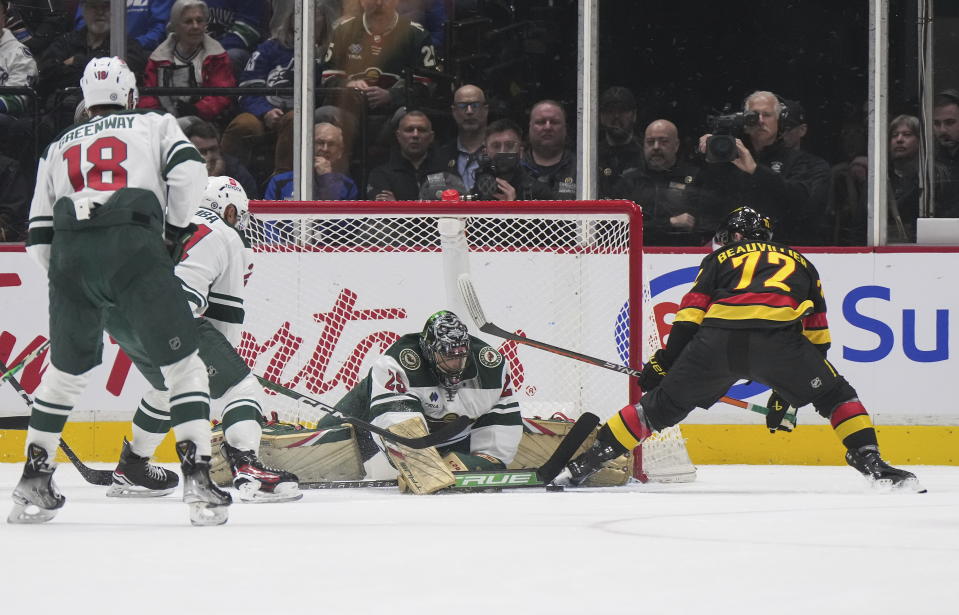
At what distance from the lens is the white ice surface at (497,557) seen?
98.6 inches

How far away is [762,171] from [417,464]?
8.24 feet

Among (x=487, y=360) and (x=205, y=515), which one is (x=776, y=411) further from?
(x=205, y=515)

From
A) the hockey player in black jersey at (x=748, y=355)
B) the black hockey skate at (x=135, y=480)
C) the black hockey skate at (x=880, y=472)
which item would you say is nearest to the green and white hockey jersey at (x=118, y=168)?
the black hockey skate at (x=135, y=480)

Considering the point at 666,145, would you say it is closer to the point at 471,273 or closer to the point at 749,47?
the point at 749,47

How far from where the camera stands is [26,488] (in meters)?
3.80

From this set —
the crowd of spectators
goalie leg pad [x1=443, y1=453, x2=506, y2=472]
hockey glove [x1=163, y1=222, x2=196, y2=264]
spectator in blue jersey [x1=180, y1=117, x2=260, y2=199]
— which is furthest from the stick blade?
hockey glove [x1=163, y1=222, x2=196, y2=264]

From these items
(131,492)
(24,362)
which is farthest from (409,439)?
(24,362)

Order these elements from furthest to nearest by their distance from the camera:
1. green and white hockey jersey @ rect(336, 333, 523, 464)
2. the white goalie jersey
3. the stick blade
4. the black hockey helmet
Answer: the stick blade → the black hockey helmet → green and white hockey jersey @ rect(336, 333, 523, 464) → the white goalie jersey

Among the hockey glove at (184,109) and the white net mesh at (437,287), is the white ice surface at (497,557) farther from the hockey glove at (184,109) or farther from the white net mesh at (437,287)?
the hockey glove at (184,109)

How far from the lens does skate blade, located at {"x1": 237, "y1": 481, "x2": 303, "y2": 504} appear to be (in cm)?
468

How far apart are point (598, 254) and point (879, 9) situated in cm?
182

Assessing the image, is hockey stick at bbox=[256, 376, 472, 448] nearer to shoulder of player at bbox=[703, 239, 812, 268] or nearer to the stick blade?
the stick blade

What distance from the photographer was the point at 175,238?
396 cm

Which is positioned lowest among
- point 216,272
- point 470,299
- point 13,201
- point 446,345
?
point 446,345
